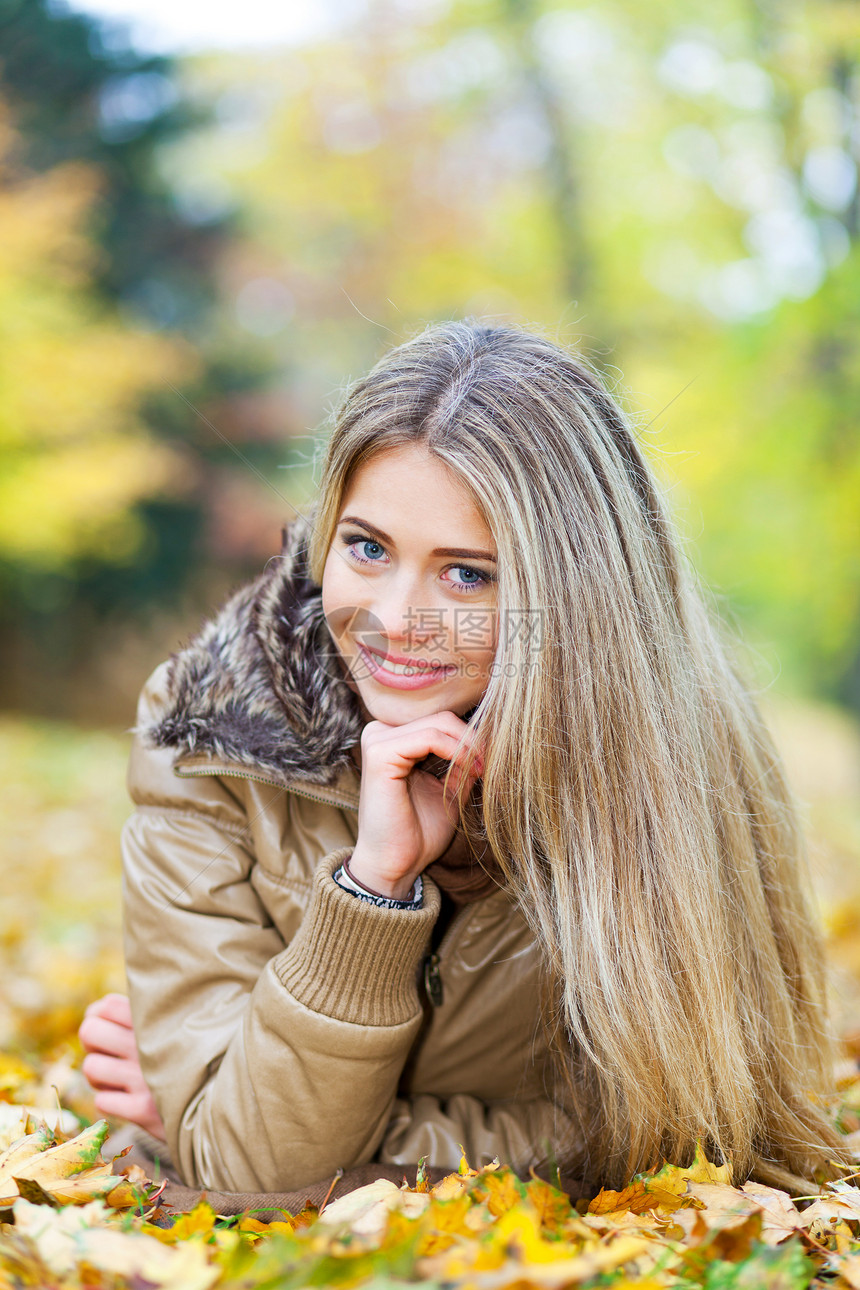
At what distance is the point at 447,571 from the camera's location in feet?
6.21

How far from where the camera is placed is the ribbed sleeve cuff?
1.76m

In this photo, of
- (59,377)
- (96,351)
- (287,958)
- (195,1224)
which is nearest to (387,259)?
(96,351)

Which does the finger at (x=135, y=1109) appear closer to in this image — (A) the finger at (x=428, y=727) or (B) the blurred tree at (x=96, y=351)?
(A) the finger at (x=428, y=727)

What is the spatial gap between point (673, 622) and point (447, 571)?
0.53m

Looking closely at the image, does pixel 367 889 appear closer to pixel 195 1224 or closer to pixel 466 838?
pixel 466 838

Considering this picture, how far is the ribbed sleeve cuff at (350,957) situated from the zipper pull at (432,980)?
0.23 m

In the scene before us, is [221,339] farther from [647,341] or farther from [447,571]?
[447,571]

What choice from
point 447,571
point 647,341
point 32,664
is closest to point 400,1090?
point 447,571

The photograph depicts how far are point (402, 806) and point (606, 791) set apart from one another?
40 cm

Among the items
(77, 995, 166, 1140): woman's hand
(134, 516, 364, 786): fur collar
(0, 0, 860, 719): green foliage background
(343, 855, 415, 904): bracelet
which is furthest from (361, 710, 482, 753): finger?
(0, 0, 860, 719): green foliage background

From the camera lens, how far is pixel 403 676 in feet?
6.46

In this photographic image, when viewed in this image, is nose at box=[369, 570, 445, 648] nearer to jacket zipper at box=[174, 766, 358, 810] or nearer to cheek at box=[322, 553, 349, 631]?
cheek at box=[322, 553, 349, 631]

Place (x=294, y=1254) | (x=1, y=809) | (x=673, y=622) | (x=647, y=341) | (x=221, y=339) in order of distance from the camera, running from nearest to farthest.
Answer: (x=294, y=1254)
(x=673, y=622)
(x=1, y=809)
(x=647, y=341)
(x=221, y=339)

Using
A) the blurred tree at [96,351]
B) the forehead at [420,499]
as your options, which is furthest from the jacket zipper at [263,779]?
the blurred tree at [96,351]
